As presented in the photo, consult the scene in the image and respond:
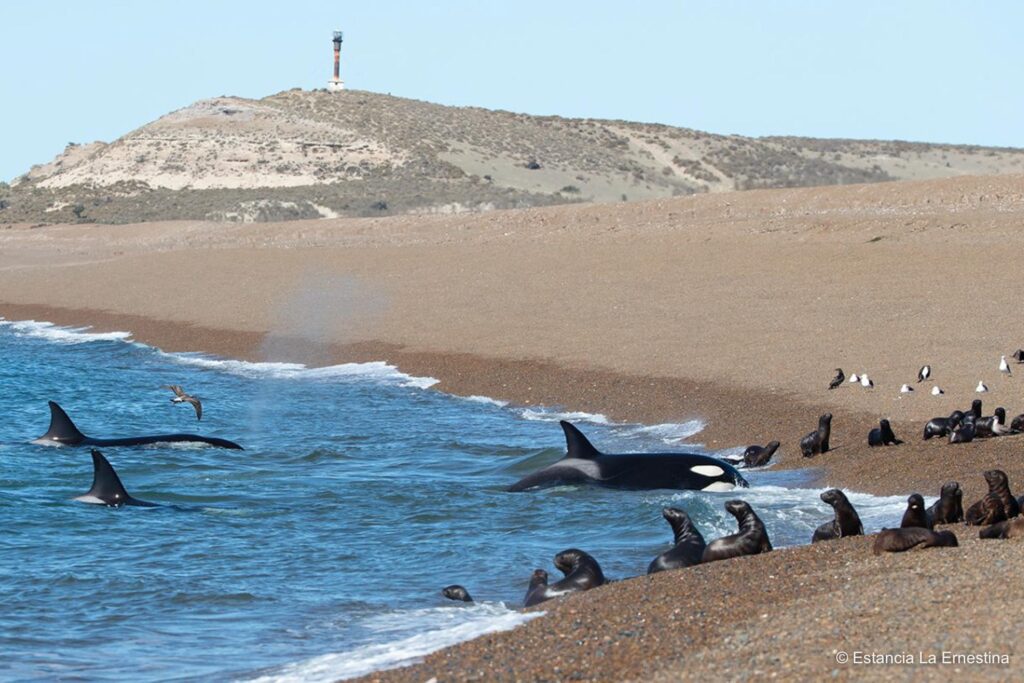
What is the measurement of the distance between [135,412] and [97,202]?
212ft

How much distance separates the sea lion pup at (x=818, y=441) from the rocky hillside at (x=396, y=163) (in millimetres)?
61285

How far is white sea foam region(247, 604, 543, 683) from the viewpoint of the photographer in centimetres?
883

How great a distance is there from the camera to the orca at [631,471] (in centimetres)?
1414

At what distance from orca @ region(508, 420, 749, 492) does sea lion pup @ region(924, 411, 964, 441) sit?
82.2 inches

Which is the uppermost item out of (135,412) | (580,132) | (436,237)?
(580,132)

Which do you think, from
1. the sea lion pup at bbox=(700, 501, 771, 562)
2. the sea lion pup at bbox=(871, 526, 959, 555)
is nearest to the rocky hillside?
the sea lion pup at bbox=(700, 501, 771, 562)

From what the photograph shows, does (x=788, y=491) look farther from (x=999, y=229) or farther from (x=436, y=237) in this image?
(x=436, y=237)

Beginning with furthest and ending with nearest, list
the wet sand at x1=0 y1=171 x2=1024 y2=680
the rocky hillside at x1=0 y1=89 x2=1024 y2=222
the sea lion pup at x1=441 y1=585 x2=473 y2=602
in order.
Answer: the rocky hillside at x1=0 y1=89 x2=1024 y2=222, the sea lion pup at x1=441 y1=585 x2=473 y2=602, the wet sand at x1=0 y1=171 x2=1024 y2=680

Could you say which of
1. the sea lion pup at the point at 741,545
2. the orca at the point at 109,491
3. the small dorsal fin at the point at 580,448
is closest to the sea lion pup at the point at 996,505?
the sea lion pup at the point at 741,545

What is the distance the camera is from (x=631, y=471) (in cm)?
1448

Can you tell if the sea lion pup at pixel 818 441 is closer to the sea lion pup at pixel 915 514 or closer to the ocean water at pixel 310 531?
the ocean water at pixel 310 531

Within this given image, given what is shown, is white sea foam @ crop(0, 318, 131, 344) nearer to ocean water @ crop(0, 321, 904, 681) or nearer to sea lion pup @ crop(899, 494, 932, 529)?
ocean water @ crop(0, 321, 904, 681)

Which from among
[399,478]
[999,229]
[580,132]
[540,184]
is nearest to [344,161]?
[540,184]

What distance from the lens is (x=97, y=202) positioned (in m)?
85.3
